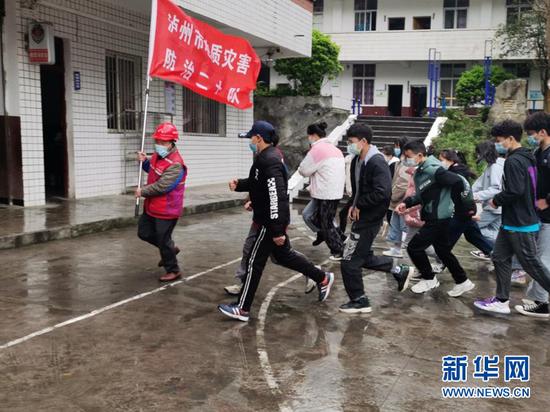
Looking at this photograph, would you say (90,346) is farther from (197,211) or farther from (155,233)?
(197,211)

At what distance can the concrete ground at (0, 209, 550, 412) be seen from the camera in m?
3.57

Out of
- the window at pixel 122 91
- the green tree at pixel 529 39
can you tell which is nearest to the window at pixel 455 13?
the green tree at pixel 529 39

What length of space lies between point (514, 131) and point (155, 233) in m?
3.75

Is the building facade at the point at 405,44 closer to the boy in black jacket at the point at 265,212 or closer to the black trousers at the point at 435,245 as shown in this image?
the black trousers at the point at 435,245

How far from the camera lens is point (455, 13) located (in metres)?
→ 30.0

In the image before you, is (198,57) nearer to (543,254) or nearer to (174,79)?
(174,79)

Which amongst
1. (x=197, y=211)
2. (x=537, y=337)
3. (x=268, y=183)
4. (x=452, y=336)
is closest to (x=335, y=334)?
(x=452, y=336)

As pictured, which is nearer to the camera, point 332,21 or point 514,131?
point 514,131

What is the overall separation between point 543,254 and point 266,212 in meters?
2.69

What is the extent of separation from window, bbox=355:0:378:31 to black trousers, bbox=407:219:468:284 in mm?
27425

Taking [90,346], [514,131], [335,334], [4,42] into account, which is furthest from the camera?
[4,42]

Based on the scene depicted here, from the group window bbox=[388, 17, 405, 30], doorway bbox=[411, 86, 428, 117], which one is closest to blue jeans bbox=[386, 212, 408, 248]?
doorway bbox=[411, 86, 428, 117]

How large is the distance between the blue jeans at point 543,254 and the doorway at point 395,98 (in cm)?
2664

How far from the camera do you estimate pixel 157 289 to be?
5.92m
